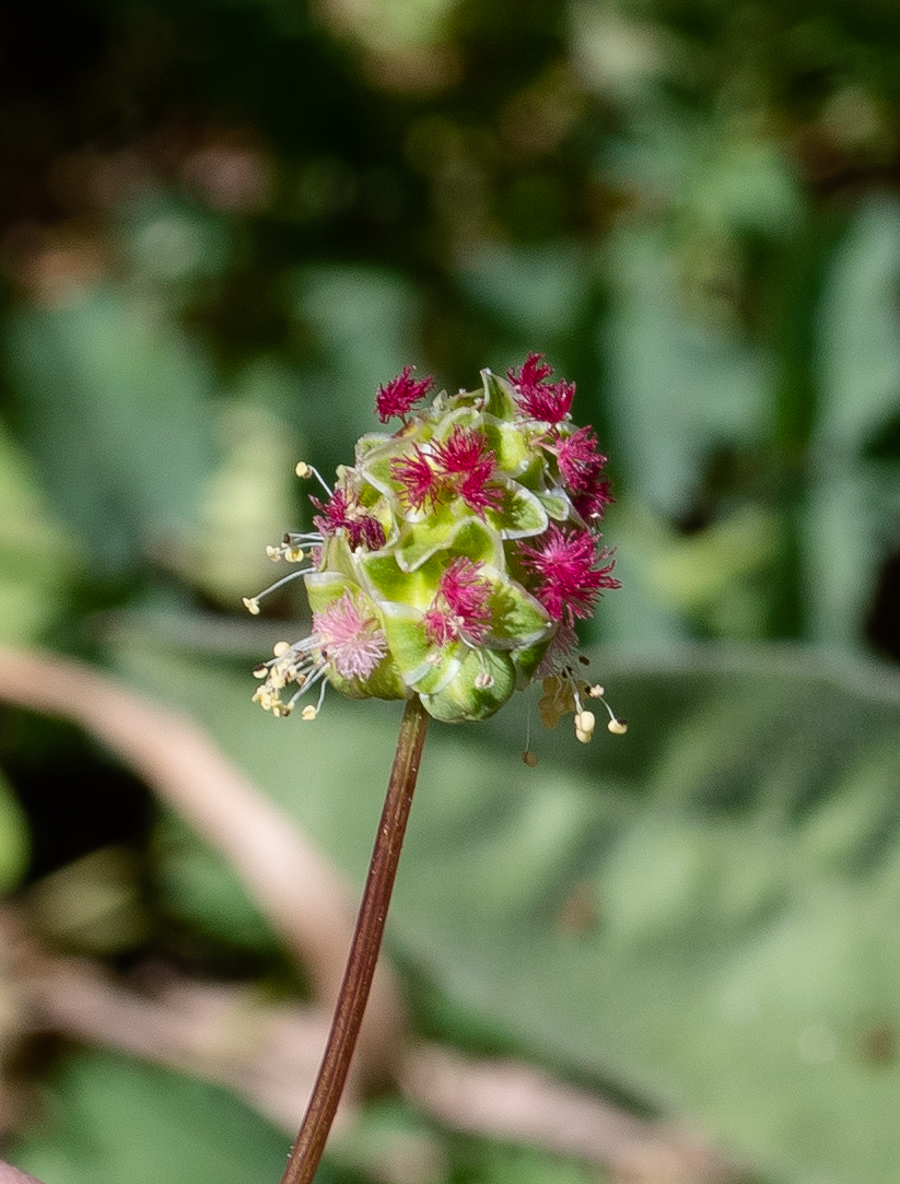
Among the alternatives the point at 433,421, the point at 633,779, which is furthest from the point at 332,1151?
the point at 433,421

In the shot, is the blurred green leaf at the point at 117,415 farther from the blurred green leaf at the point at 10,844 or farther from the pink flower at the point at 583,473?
the pink flower at the point at 583,473

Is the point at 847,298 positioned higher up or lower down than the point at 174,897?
higher up

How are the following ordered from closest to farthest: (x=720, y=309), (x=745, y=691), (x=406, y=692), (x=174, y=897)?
(x=406, y=692) < (x=745, y=691) < (x=174, y=897) < (x=720, y=309)

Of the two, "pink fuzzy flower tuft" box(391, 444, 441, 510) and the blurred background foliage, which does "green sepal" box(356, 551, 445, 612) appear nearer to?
"pink fuzzy flower tuft" box(391, 444, 441, 510)

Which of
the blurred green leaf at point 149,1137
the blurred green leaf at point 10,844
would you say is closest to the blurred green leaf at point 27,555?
the blurred green leaf at point 10,844

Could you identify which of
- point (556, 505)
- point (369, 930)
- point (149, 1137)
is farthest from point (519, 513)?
point (149, 1137)

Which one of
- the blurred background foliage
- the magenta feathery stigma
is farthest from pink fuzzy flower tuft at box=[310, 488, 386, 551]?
the blurred background foliage

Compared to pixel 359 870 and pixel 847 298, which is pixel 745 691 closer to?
pixel 359 870
